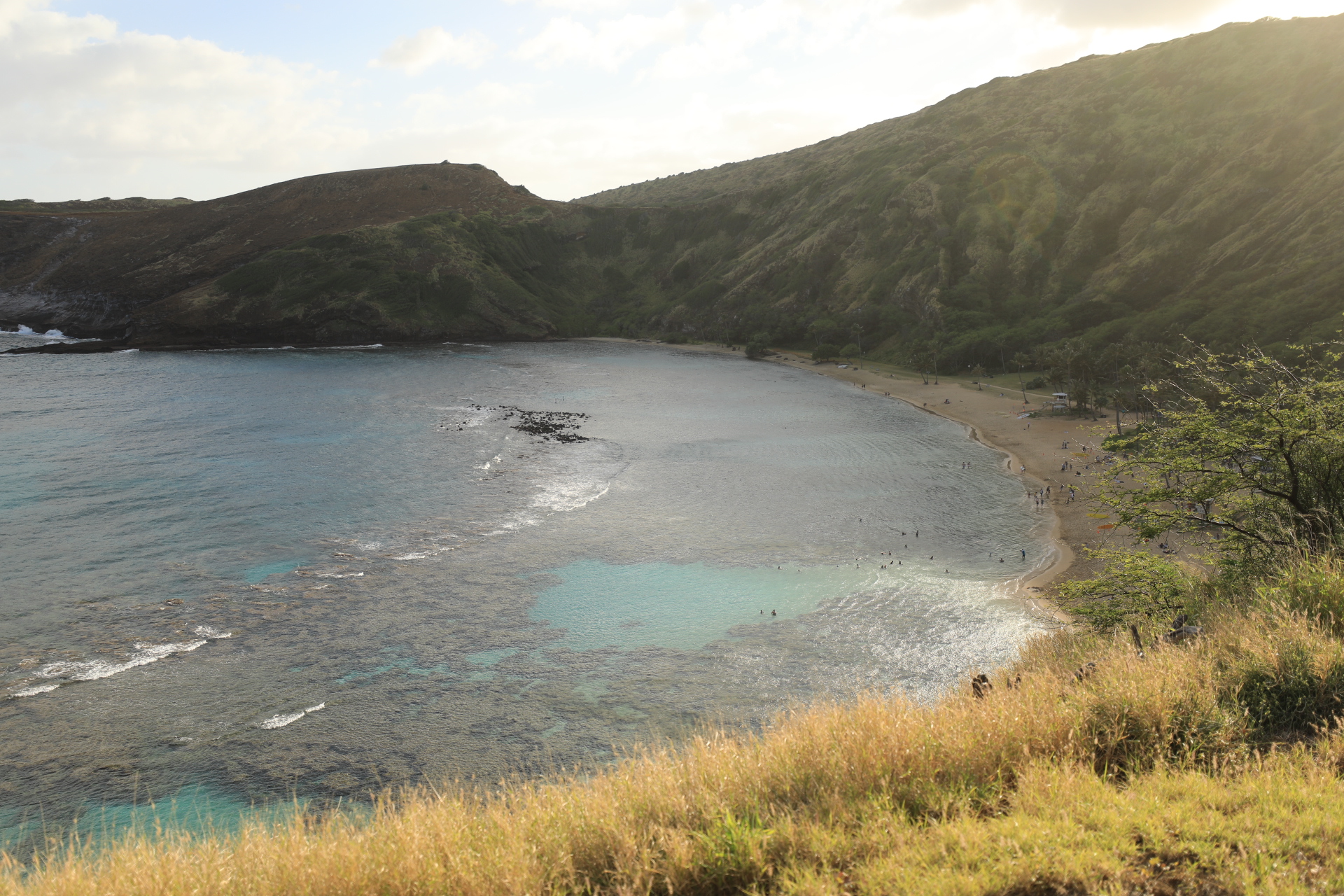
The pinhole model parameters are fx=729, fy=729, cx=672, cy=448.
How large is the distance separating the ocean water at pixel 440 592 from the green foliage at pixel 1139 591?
22.3ft

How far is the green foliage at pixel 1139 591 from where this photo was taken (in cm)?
1770

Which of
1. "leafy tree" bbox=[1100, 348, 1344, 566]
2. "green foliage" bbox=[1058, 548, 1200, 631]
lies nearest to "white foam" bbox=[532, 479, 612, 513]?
"green foliage" bbox=[1058, 548, 1200, 631]

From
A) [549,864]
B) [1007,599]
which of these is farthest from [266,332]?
[549,864]

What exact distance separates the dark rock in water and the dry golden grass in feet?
452

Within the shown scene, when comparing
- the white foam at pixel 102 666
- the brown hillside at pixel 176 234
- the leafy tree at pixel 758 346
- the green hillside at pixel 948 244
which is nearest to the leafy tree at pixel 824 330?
the green hillside at pixel 948 244

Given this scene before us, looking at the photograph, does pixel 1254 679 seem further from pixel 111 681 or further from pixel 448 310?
pixel 448 310

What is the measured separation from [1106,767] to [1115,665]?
9.26 feet

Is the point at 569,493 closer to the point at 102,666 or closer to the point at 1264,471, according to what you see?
the point at 102,666

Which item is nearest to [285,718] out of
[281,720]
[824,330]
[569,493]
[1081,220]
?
[281,720]

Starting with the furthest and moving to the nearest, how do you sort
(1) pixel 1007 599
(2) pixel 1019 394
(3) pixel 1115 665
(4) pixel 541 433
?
1. (2) pixel 1019 394
2. (4) pixel 541 433
3. (1) pixel 1007 599
4. (3) pixel 1115 665

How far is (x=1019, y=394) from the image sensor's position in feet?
274

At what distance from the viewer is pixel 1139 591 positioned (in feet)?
64.3

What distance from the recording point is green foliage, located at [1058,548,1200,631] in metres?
17.7

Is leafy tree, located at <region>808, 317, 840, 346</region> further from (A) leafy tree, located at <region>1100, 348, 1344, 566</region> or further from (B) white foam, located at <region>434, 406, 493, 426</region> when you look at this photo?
(A) leafy tree, located at <region>1100, 348, 1344, 566</region>
